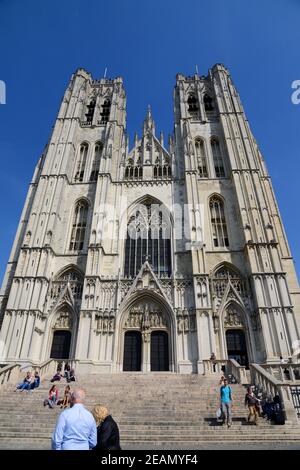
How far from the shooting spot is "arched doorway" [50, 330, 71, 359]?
18.6m

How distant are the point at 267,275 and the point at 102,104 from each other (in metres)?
25.7

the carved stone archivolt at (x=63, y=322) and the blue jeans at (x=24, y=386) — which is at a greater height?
the carved stone archivolt at (x=63, y=322)

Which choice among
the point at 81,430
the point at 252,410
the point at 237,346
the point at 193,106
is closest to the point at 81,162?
the point at 193,106

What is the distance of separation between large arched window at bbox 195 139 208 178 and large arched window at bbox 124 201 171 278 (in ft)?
16.8

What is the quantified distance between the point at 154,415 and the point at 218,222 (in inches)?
630

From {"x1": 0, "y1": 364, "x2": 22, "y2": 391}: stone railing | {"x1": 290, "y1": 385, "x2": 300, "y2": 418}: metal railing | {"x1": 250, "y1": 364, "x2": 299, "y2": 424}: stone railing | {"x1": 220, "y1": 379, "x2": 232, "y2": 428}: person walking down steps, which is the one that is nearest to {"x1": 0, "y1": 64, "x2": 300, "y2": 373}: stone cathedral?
{"x1": 0, "y1": 364, "x2": 22, "y2": 391}: stone railing

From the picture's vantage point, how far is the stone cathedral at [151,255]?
702 inches

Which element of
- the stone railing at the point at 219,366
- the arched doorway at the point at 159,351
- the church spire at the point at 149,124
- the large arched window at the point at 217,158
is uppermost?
the church spire at the point at 149,124

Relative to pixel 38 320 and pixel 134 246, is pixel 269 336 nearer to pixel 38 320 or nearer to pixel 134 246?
pixel 134 246

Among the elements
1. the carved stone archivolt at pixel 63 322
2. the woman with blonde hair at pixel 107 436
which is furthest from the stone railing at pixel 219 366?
the woman with blonde hair at pixel 107 436

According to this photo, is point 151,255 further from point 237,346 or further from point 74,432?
point 74,432

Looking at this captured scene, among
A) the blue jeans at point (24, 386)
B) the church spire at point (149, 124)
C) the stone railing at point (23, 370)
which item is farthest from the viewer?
the church spire at point (149, 124)

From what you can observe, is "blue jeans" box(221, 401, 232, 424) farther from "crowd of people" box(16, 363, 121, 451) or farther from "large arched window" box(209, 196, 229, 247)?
"large arched window" box(209, 196, 229, 247)

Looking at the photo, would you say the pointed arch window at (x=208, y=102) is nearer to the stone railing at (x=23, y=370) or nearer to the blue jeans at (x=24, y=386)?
the stone railing at (x=23, y=370)
